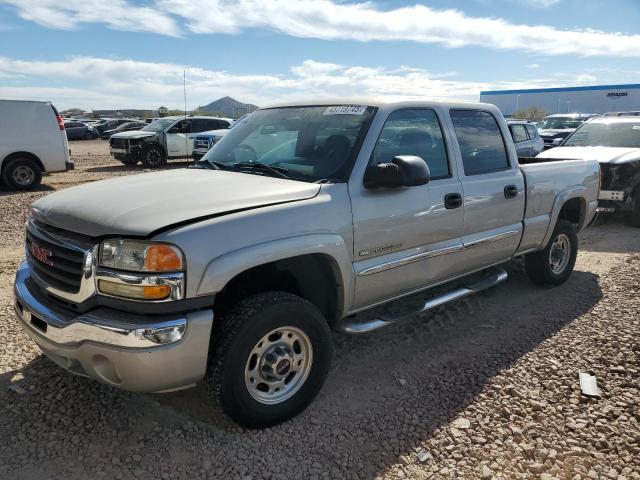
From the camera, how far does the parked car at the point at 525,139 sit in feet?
46.7

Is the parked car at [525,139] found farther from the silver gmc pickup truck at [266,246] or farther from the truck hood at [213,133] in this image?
the silver gmc pickup truck at [266,246]

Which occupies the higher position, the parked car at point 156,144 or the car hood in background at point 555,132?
the car hood in background at point 555,132

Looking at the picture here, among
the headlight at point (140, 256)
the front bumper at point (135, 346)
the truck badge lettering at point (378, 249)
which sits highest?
the headlight at point (140, 256)

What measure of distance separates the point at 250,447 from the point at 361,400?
822mm

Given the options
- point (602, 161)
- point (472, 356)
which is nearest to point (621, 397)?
point (472, 356)

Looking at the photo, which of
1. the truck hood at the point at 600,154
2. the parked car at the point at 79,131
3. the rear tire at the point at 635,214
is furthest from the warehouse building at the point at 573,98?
the rear tire at the point at 635,214

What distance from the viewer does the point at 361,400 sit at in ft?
11.3

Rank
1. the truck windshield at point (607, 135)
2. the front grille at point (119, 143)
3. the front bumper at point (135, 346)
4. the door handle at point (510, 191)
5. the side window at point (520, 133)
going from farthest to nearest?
the front grille at point (119, 143), the side window at point (520, 133), the truck windshield at point (607, 135), the door handle at point (510, 191), the front bumper at point (135, 346)

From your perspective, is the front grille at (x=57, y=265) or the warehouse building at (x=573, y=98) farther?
the warehouse building at (x=573, y=98)

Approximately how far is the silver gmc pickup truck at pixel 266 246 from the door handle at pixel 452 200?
1 centimetres

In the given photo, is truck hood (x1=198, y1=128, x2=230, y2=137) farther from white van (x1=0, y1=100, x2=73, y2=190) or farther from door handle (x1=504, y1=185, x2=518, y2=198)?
door handle (x1=504, y1=185, x2=518, y2=198)

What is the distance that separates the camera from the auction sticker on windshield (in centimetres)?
376

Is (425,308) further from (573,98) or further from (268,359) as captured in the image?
(573,98)

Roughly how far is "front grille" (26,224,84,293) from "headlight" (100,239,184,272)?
189 millimetres
